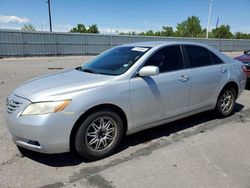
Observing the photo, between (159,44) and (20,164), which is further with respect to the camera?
(159,44)

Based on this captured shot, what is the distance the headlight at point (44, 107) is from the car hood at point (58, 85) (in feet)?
0.29

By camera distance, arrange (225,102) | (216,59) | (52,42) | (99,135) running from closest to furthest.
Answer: (99,135)
(216,59)
(225,102)
(52,42)

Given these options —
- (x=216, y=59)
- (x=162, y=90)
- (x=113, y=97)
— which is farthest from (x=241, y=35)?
(x=113, y=97)

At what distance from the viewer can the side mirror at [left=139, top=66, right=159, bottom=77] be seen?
3641mm

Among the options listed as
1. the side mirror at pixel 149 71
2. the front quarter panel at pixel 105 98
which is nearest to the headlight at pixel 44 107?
the front quarter panel at pixel 105 98

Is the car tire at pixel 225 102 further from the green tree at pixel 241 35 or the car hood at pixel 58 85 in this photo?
the green tree at pixel 241 35

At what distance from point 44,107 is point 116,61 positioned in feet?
5.02

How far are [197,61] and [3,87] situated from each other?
6.54 metres

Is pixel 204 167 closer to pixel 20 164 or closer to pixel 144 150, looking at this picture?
pixel 144 150

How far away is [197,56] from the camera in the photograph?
4707 mm

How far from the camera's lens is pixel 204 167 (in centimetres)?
332

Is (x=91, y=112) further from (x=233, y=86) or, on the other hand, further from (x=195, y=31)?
(x=195, y=31)

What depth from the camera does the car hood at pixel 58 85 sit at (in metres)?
3.18

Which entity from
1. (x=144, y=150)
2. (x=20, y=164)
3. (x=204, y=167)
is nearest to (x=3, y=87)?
(x=20, y=164)
